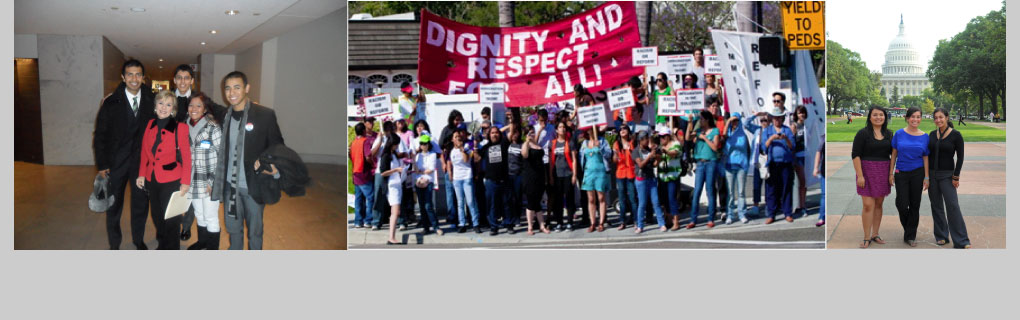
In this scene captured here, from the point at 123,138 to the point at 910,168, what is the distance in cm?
690

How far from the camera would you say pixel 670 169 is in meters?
7.79

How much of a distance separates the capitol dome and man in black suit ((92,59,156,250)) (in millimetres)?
6623

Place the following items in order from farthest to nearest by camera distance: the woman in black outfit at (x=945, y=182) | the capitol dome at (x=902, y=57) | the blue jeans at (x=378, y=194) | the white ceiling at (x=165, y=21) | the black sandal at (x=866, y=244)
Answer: the capitol dome at (x=902, y=57)
the blue jeans at (x=378, y=194)
the black sandal at (x=866, y=244)
the woman in black outfit at (x=945, y=182)
the white ceiling at (x=165, y=21)

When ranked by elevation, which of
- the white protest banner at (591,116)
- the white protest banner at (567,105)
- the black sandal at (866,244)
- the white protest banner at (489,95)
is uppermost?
the white protest banner at (489,95)

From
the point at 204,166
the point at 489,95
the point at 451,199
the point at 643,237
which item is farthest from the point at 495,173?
the point at 204,166

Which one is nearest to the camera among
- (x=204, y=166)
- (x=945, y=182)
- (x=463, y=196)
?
(x=204, y=166)

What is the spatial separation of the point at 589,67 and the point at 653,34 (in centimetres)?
65

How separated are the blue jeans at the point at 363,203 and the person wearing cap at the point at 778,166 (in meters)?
3.58

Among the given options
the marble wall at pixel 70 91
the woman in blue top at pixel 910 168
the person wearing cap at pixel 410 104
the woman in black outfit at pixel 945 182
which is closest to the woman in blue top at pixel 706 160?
the woman in blue top at pixel 910 168

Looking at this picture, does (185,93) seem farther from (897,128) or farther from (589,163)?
(897,128)

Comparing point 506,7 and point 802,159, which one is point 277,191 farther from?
point 802,159

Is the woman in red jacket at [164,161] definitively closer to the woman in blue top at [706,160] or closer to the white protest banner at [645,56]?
the white protest banner at [645,56]

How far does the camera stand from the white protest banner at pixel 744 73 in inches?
304

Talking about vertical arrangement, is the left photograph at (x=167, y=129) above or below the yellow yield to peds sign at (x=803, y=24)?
below
